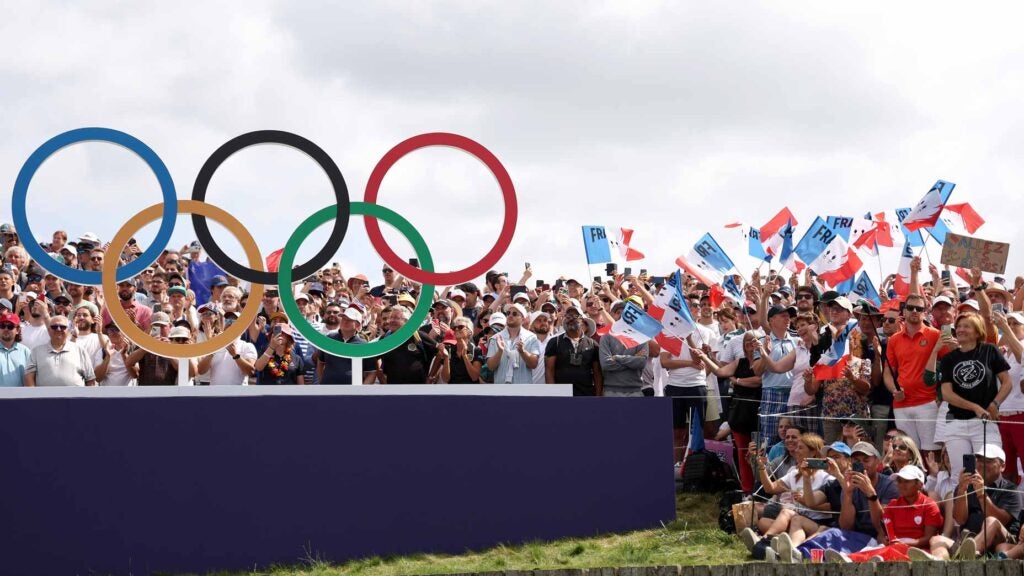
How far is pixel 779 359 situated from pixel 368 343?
4.64 meters

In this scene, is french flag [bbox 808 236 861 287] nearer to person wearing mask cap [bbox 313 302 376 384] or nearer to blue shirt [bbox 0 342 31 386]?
person wearing mask cap [bbox 313 302 376 384]

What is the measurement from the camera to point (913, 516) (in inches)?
435

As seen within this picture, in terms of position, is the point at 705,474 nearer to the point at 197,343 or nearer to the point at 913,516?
the point at 913,516

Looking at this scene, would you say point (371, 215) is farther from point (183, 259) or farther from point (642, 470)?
point (183, 259)

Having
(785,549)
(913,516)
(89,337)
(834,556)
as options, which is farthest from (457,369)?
(913,516)

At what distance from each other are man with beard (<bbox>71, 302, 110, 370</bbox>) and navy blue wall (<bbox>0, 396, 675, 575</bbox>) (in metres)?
2.23

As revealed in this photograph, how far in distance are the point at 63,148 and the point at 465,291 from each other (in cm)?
670

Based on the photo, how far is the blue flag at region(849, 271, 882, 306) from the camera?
18.0 m

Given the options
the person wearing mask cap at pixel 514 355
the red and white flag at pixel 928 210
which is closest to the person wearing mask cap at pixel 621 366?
the person wearing mask cap at pixel 514 355

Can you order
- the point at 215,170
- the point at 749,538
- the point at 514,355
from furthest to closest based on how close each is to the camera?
the point at 514,355 < the point at 215,170 < the point at 749,538

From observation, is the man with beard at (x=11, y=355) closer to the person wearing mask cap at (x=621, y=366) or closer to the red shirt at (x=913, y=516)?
the person wearing mask cap at (x=621, y=366)

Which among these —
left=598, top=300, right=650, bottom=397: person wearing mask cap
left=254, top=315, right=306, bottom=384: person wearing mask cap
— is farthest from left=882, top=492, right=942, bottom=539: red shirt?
left=254, top=315, right=306, bottom=384: person wearing mask cap

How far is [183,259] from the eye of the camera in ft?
60.3

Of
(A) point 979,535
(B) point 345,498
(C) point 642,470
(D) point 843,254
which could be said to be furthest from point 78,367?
(D) point 843,254
